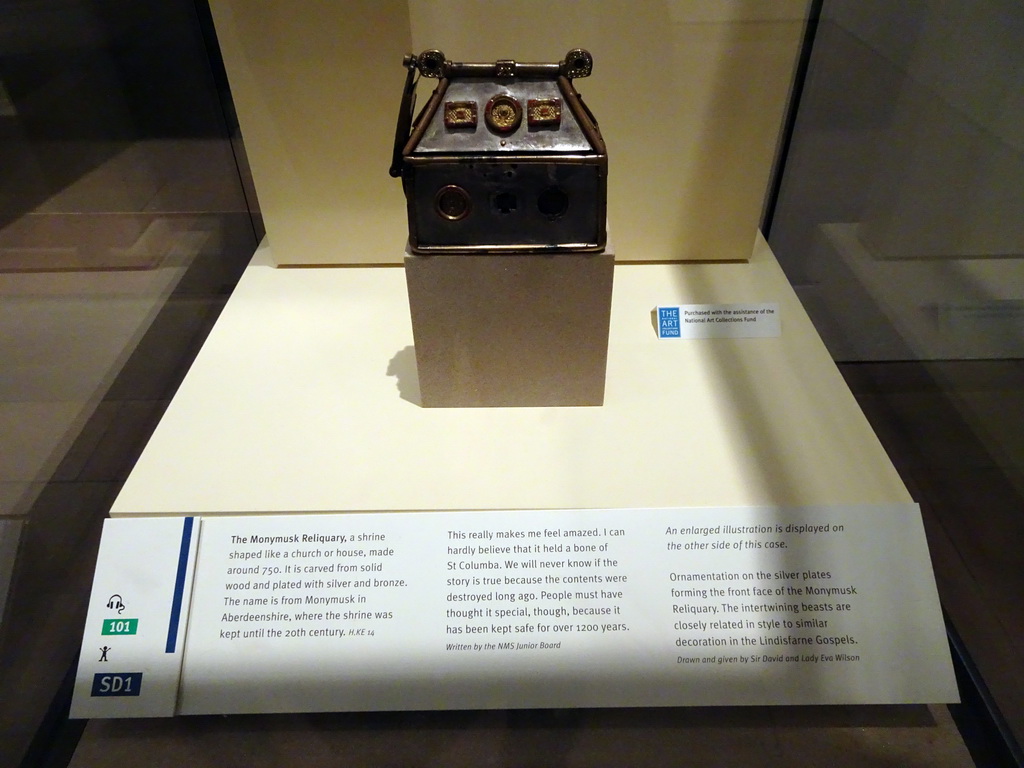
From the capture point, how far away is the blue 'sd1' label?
100 centimetres

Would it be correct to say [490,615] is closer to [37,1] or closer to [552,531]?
[552,531]

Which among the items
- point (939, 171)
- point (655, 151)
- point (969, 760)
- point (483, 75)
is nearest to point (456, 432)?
point (483, 75)

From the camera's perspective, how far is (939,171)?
1452mm

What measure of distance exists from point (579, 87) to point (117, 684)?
1361mm

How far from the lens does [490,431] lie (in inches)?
50.5

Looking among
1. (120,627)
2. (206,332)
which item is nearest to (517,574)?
(120,627)

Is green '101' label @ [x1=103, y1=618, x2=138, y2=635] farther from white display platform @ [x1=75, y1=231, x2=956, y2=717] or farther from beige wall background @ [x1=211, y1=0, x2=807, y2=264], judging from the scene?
beige wall background @ [x1=211, y1=0, x2=807, y2=264]

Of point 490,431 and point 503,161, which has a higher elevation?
point 503,161

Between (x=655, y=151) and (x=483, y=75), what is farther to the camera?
(x=655, y=151)

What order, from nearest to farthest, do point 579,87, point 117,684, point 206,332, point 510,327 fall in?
1. point 117,684
2. point 510,327
3. point 579,87
4. point 206,332

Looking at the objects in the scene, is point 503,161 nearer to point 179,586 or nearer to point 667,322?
point 667,322

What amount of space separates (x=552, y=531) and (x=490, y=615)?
158mm

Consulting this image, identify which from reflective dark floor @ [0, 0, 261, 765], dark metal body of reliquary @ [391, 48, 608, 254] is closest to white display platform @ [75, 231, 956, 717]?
reflective dark floor @ [0, 0, 261, 765]

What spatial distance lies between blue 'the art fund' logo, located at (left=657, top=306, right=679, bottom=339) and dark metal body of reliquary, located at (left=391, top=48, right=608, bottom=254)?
1.38 feet
